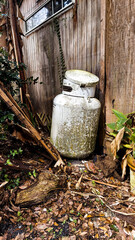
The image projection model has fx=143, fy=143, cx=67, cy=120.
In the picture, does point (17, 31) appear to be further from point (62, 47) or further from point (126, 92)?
point (126, 92)

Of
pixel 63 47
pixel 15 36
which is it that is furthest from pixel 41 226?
pixel 63 47

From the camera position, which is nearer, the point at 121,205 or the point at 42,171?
the point at 121,205

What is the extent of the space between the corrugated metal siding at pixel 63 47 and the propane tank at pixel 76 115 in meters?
0.57

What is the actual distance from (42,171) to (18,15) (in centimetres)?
299

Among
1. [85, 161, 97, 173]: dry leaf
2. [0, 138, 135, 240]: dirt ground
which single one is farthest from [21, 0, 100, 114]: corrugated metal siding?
[0, 138, 135, 240]: dirt ground

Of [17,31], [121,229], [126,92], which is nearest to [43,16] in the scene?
[17,31]

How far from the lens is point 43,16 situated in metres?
3.97

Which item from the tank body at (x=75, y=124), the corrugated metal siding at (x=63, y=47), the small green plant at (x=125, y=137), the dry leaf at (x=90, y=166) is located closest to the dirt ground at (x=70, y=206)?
the dry leaf at (x=90, y=166)

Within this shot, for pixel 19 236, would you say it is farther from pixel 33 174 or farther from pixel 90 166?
pixel 90 166

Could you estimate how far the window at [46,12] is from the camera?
318 cm

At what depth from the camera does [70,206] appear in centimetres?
167

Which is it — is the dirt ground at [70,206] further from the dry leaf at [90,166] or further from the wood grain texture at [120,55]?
the wood grain texture at [120,55]

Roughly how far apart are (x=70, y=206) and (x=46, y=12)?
14.7ft

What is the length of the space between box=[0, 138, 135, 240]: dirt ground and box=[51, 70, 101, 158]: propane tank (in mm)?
314
